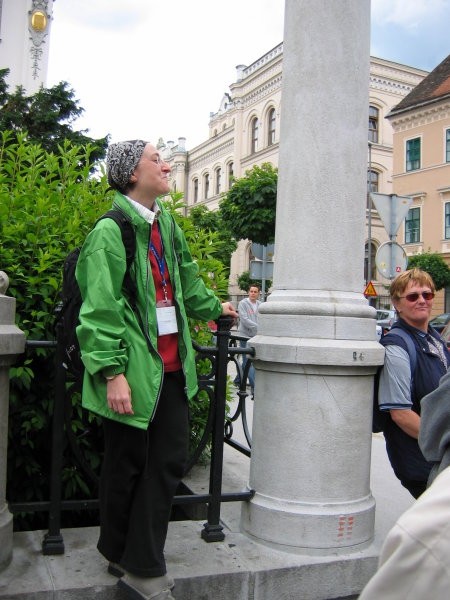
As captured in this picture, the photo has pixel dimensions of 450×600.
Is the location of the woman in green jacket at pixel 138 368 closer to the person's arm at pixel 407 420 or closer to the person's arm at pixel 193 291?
the person's arm at pixel 193 291

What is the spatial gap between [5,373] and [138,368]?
672 millimetres

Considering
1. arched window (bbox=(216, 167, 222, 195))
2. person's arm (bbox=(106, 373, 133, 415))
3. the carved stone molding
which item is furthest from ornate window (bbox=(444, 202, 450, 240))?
person's arm (bbox=(106, 373, 133, 415))

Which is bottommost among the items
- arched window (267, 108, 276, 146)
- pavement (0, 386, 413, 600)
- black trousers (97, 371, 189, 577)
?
pavement (0, 386, 413, 600)

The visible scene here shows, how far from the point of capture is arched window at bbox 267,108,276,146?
47.8 meters

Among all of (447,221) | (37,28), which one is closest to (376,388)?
(37,28)

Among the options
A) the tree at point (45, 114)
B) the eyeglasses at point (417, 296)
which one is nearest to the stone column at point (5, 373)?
the eyeglasses at point (417, 296)

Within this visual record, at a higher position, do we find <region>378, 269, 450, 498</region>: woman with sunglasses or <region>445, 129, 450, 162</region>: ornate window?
<region>445, 129, 450, 162</region>: ornate window

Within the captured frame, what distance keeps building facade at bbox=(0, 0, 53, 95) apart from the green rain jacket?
104 ft

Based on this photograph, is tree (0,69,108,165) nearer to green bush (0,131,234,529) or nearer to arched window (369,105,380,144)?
green bush (0,131,234,529)

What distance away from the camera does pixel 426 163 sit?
124 feet

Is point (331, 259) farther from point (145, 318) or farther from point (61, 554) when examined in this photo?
point (61, 554)

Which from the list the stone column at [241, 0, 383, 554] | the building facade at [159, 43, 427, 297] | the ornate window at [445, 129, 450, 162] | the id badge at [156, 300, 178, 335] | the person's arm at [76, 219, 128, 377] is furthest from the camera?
the building facade at [159, 43, 427, 297]

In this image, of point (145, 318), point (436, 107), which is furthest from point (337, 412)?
point (436, 107)

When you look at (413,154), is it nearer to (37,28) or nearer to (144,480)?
(37,28)
